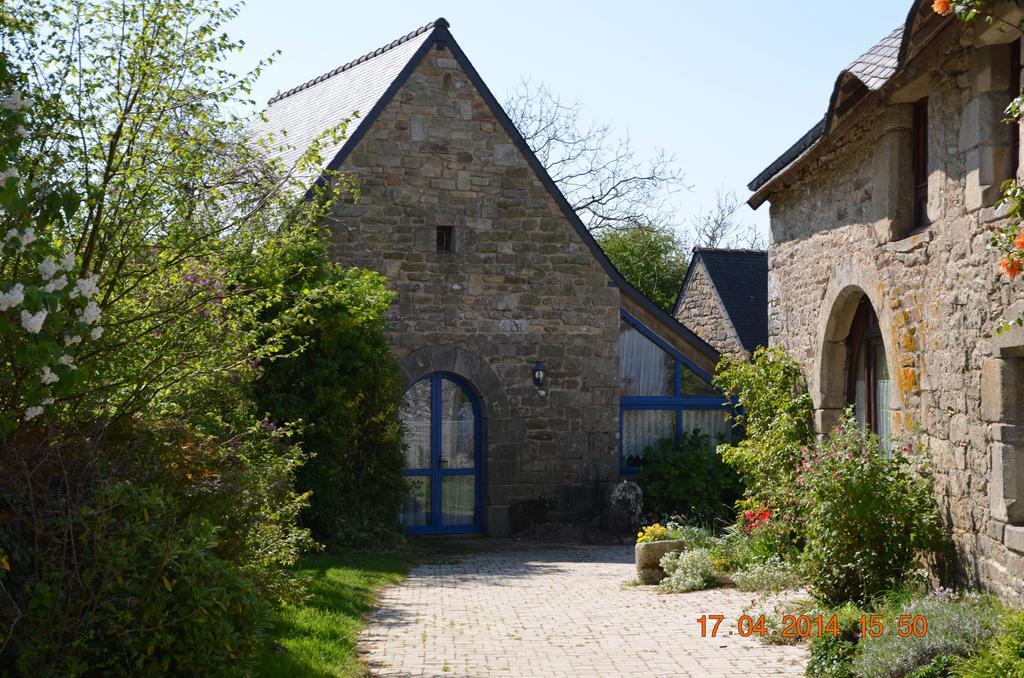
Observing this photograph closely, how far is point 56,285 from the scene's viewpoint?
4164 millimetres

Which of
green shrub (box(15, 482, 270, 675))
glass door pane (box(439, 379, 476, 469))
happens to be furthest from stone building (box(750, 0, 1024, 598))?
glass door pane (box(439, 379, 476, 469))

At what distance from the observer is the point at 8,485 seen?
4426 mm

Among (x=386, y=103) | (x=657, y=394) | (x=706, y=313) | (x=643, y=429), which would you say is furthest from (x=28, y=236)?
(x=706, y=313)

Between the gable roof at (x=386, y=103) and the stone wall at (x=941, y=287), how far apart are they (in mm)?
4770

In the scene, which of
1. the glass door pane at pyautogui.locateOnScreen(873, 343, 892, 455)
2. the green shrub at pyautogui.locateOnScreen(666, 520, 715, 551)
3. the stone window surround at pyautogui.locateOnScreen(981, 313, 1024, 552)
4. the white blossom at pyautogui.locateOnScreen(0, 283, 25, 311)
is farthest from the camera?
the green shrub at pyautogui.locateOnScreen(666, 520, 715, 551)

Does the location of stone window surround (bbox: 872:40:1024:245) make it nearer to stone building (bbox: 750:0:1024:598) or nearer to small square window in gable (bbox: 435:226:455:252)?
stone building (bbox: 750:0:1024:598)

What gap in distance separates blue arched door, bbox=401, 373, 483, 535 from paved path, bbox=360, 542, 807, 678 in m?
2.54

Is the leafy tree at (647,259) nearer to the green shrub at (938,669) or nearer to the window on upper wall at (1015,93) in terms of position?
the window on upper wall at (1015,93)

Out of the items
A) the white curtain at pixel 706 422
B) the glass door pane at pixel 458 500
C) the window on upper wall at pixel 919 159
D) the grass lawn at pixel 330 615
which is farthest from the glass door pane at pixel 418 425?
the window on upper wall at pixel 919 159

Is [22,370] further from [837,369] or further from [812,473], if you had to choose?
[837,369]

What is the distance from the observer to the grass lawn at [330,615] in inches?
245

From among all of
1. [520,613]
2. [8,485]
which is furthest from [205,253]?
[520,613]

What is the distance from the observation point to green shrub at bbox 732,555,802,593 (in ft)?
27.5

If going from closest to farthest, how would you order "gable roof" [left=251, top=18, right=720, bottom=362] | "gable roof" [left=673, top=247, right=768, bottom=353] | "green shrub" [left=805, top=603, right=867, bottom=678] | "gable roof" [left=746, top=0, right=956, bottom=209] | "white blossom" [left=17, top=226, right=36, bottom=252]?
"white blossom" [left=17, top=226, right=36, bottom=252], "green shrub" [left=805, top=603, right=867, bottom=678], "gable roof" [left=746, top=0, right=956, bottom=209], "gable roof" [left=251, top=18, right=720, bottom=362], "gable roof" [left=673, top=247, right=768, bottom=353]
